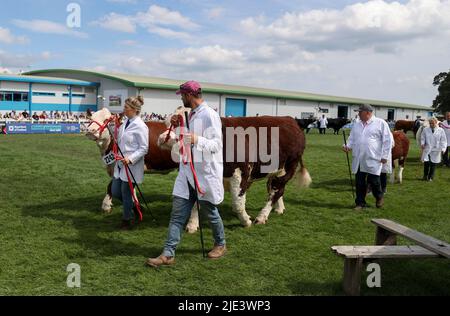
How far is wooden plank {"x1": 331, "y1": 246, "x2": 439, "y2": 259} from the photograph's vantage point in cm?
394

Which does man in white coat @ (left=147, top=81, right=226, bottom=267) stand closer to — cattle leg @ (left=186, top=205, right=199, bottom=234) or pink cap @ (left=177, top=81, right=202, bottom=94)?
pink cap @ (left=177, top=81, right=202, bottom=94)

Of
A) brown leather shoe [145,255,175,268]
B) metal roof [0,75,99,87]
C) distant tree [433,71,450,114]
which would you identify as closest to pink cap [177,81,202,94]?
brown leather shoe [145,255,175,268]

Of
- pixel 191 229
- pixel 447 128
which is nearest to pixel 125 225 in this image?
pixel 191 229

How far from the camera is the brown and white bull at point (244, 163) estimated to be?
20.3 ft

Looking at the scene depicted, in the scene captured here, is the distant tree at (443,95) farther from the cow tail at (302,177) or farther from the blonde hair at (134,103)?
the blonde hair at (134,103)

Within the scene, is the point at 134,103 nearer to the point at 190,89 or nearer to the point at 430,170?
the point at 190,89

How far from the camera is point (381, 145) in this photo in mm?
7734

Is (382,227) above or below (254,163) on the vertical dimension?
below

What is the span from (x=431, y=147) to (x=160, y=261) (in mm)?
10008

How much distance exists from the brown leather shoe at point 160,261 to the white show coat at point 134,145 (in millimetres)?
1596

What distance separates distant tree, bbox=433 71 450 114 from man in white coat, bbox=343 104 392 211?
5292 cm

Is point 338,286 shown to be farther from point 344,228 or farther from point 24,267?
point 24,267
